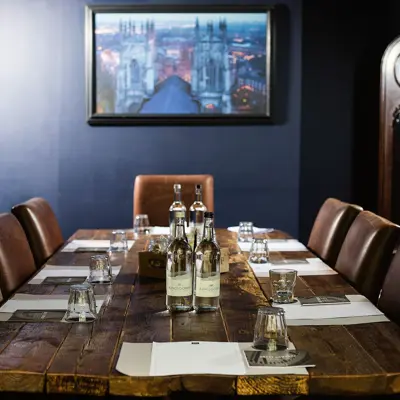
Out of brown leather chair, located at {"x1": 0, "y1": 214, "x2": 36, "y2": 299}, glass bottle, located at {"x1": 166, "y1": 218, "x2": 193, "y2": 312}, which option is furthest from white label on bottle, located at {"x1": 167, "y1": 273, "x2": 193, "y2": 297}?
brown leather chair, located at {"x1": 0, "y1": 214, "x2": 36, "y2": 299}

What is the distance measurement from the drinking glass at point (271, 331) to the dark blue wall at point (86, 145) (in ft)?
11.3

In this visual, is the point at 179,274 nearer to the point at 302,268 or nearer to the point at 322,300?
the point at 322,300

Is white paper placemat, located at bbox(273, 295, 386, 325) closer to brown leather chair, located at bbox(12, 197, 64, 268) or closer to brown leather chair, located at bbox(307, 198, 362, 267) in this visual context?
brown leather chair, located at bbox(307, 198, 362, 267)

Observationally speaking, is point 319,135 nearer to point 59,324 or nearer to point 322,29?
point 322,29

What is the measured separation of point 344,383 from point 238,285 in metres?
0.93

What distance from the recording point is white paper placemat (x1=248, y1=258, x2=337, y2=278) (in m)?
2.63

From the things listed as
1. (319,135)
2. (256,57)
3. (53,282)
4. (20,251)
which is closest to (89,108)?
(256,57)

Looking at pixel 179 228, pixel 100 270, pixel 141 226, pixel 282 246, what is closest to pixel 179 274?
pixel 179 228

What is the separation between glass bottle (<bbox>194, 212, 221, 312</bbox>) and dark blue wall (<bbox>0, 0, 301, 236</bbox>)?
3.04 meters

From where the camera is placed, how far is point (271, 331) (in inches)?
65.1

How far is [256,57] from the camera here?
5.03 meters

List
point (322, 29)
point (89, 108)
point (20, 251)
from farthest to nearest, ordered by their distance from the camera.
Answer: point (322, 29)
point (89, 108)
point (20, 251)

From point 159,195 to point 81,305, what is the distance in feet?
7.84

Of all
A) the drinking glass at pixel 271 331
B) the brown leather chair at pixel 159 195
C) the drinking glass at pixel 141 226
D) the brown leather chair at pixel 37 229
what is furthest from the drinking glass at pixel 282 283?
the brown leather chair at pixel 159 195
